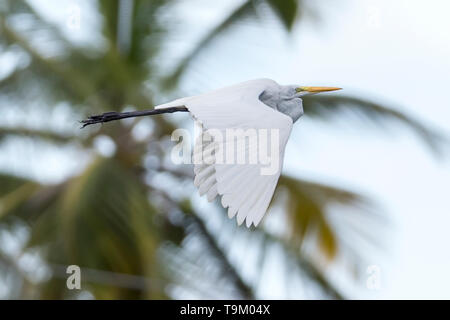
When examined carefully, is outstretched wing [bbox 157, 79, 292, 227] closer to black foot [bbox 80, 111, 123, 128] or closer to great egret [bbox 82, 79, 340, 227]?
great egret [bbox 82, 79, 340, 227]

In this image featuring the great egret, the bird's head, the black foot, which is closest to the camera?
the great egret

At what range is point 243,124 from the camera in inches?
A: 159

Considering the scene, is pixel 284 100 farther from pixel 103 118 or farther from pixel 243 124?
pixel 103 118

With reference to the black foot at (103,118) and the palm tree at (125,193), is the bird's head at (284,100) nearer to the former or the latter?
the black foot at (103,118)

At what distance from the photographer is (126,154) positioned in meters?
6.93

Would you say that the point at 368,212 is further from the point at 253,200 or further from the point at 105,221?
the point at 253,200

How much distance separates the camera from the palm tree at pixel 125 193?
6.71 meters

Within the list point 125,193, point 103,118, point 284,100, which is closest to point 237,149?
point 284,100

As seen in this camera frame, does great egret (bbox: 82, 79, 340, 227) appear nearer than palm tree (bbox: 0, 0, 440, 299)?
Yes

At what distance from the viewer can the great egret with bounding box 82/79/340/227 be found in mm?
3748

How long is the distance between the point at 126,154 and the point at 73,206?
18.7 inches

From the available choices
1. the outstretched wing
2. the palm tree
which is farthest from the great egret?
the palm tree

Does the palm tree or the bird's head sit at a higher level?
the palm tree

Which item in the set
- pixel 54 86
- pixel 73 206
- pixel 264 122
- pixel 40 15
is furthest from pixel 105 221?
pixel 264 122
